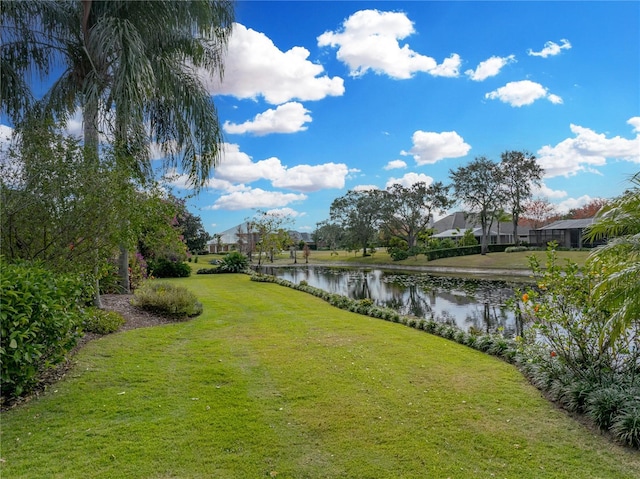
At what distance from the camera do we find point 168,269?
20.2 meters

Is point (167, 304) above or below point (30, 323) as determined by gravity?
below

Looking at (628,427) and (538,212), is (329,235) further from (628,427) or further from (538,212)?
(628,427)

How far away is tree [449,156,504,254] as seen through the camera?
3419cm

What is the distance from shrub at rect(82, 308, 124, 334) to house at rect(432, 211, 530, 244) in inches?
1685

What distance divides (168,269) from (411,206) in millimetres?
27592

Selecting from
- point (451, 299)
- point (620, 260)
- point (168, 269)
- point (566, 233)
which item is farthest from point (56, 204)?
point (566, 233)

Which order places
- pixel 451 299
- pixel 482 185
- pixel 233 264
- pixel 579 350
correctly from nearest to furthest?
pixel 579 350, pixel 451 299, pixel 233 264, pixel 482 185

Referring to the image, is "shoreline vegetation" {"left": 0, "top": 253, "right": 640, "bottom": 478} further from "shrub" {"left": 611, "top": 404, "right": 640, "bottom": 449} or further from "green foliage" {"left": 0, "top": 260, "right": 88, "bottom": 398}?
"green foliage" {"left": 0, "top": 260, "right": 88, "bottom": 398}

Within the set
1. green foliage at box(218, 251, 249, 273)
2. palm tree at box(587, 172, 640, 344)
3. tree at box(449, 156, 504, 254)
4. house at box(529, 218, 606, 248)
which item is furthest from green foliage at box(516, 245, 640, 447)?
house at box(529, 218, 606, 248)

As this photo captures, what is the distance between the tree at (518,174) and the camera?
113ft

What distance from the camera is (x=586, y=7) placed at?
7.02 m

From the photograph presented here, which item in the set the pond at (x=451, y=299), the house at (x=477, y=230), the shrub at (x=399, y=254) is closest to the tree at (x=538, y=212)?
the house at (x=477, y=230)

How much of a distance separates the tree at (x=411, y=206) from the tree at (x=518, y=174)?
5.85 metres

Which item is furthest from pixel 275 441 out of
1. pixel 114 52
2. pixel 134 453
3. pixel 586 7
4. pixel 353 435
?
pixel 586 7
